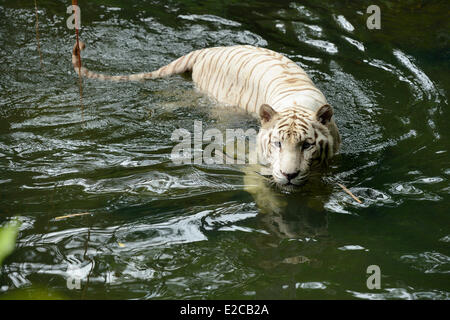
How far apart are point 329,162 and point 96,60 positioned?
8.72ft

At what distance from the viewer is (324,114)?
3.12m

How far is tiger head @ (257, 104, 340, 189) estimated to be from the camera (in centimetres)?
290

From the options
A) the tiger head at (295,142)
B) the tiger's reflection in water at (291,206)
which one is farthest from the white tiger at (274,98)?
the tiger's reflection in water at (291,206)

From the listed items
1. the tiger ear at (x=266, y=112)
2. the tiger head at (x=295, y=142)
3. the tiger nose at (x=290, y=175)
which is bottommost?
the tiger nose at (x=290, y=175)

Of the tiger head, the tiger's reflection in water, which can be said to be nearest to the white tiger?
the tiger head

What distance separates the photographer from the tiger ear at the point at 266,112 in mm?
3160

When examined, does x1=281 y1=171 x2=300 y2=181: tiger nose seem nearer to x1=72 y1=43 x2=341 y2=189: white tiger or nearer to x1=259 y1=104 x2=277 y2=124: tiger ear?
x1=72 y1=43 x2=341 y2=189: white tiger

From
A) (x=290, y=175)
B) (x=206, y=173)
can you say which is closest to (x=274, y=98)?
(x=206, y=173)

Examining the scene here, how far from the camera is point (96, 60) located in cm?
502

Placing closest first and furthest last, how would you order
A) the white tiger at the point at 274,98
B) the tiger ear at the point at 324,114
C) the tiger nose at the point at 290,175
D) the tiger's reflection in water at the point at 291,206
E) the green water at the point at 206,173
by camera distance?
the green water at the point at 206,173, the tiger's reflection in water at the point at 291,206, the tiger nose at the point at 290,175, the white tiger at the point at 274,98, the tiger ear at the point at 324,114

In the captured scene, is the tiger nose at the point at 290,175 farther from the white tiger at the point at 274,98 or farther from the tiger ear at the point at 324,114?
the tiger ear at the point at 324,114

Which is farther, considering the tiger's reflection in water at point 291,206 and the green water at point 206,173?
the tiger's reflection in water at point 291,206
